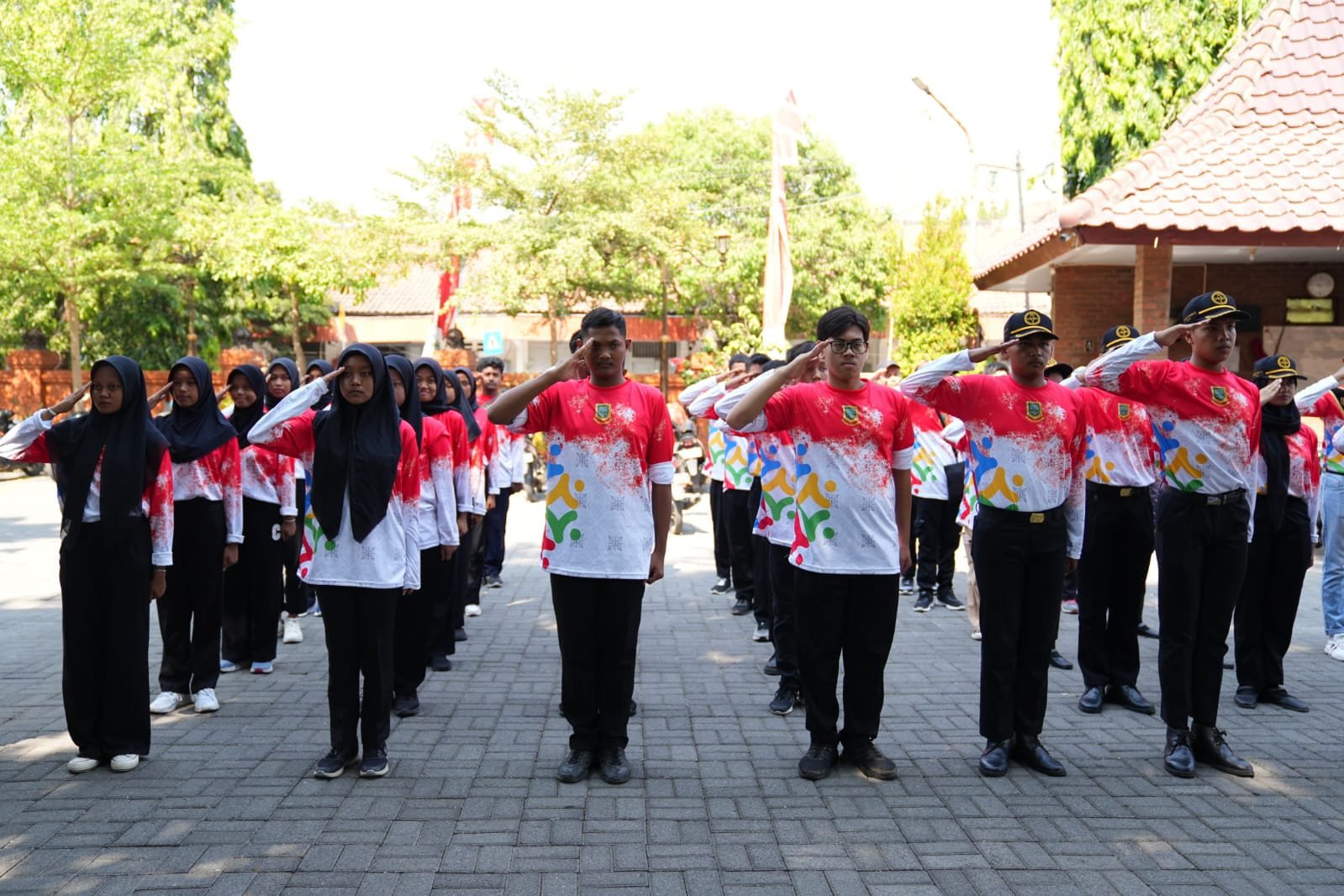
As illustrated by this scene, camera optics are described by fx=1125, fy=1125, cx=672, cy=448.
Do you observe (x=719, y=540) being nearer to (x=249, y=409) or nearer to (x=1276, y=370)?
(x=249, y=409)

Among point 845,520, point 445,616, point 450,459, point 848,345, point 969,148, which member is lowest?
point 445,616

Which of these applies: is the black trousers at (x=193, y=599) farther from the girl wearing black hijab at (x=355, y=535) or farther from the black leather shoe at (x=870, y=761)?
the black leather shoe at (x=870, y=761)

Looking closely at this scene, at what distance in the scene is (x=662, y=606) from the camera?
9891mm

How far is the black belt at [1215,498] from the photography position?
5.36 meters

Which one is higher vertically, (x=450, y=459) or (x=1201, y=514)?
(x=450, y=459)

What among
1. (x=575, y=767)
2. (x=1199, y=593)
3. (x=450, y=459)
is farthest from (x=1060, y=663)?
(x=450, y=459)

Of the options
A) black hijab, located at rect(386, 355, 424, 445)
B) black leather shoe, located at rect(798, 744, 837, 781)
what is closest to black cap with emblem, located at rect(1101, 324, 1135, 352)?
black leather shoe, located at rect(798, 744, 837, 781)

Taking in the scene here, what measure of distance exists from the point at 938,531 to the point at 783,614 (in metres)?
3.39

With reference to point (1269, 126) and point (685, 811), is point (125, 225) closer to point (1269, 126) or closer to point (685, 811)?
point (1269, 126)

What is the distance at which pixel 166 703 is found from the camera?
6.29 m

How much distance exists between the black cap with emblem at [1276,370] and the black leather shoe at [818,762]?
11.4ft

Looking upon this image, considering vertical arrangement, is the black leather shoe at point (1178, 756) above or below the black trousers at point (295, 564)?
below

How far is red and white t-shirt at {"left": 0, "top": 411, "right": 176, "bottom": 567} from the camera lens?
5.27m

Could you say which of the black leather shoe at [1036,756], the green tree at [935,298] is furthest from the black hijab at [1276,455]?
the green tree at [935,298]
